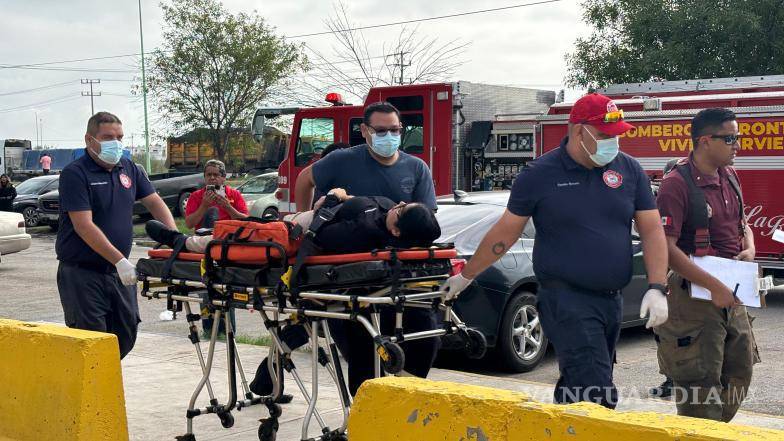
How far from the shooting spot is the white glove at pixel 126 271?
6043 millimetres

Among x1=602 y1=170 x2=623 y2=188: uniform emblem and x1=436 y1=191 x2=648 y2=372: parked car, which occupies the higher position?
x1=602 y1=170 x2=623 y2=188: uniform emblem

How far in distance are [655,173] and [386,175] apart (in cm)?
849

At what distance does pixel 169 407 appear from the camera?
7.07 meters

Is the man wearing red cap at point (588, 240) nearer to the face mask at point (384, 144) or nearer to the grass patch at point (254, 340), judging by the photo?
the face mask at point (384, 144)

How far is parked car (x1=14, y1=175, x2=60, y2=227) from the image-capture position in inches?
1155

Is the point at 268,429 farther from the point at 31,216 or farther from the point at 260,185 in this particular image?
the point at 31,216

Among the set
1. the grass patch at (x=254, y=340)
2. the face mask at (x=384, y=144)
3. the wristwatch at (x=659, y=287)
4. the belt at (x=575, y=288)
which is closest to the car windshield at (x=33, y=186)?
the grass patch at (x=254, y=340)

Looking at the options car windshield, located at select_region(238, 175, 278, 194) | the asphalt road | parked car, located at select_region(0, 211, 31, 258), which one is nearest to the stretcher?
the asphalt road

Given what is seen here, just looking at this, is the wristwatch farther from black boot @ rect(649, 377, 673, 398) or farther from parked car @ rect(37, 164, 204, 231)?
parked car @ rect(37, 164, 204, 231)

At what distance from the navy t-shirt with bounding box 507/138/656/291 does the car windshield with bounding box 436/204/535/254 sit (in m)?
3.78

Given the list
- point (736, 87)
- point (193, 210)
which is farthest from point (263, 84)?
point (193, 210)

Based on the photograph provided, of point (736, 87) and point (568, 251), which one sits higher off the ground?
point (736, 87)

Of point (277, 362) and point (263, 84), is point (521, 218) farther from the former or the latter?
point (263, 84)

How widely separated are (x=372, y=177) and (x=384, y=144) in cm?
20
